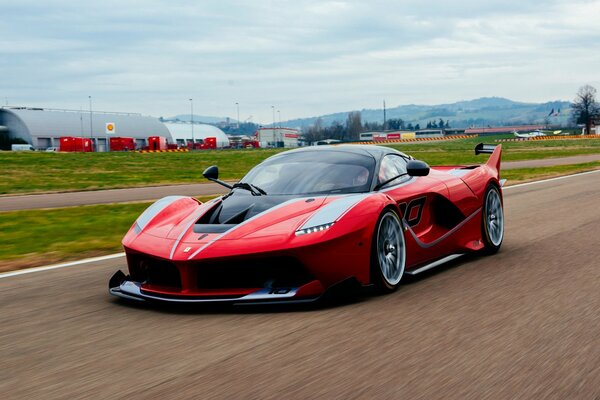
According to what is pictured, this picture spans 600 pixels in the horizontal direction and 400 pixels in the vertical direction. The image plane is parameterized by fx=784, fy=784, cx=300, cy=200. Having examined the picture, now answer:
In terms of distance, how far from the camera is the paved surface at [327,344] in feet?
12.0

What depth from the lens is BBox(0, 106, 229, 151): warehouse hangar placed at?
353ft

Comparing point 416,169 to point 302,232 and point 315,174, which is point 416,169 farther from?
point 302,232

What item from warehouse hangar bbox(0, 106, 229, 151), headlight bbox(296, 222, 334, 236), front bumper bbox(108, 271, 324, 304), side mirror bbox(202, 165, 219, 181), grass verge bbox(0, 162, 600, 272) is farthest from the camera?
warehouse hangar bbox(0, 106, 229, 151)

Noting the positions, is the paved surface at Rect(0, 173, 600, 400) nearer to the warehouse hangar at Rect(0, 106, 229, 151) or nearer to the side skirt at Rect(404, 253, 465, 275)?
the side skirt at Rect(404, 253, 465, 275)

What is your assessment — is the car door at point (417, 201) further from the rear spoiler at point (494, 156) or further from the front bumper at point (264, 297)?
the rear spoiler at point (494, 156)

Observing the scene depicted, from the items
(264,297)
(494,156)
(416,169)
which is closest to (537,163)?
(494,156)

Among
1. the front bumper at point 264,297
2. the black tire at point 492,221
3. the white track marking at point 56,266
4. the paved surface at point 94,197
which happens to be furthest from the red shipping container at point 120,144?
the front bumper at point 264,297

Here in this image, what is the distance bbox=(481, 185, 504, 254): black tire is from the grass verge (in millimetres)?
4164

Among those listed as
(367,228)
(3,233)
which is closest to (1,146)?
(3,233)

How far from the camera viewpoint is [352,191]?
6.54 m

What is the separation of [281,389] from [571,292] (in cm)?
319

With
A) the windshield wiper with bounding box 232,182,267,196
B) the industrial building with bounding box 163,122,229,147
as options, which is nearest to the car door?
the windshield wiper with bounding box 232,182,267,196

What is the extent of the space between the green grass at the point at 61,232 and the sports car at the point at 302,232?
245 centimetres

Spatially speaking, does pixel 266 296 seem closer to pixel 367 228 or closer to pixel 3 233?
pixel 367 228
